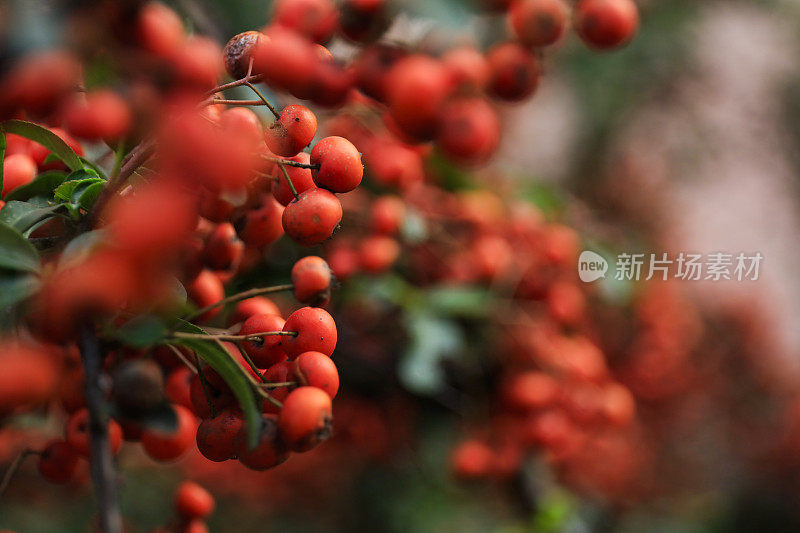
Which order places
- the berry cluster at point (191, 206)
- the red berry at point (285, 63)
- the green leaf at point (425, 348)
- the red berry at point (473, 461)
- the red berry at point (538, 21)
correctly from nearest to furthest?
the berry cluster at point (191, 206) < the red berry at point (285, 63) < the red berry at point (538, 21) < the green leaf at point (425, 348) < the red berry at point (473, 461)

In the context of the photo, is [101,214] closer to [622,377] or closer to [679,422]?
[622,377]

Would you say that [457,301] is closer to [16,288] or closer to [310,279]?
[310,279]

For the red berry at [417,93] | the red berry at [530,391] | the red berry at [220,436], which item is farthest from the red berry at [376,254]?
the red berry at [220,436]

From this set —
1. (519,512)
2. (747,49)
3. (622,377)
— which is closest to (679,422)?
(622,377)

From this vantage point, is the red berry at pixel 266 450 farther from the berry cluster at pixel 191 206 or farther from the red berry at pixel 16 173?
the red berry at pixel 16 173

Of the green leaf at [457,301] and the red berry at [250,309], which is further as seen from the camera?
the green leaf at [457,301]

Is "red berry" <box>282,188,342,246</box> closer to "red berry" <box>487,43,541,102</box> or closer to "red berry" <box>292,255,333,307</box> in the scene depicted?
"red berry" <box>292,255,333,307</box>

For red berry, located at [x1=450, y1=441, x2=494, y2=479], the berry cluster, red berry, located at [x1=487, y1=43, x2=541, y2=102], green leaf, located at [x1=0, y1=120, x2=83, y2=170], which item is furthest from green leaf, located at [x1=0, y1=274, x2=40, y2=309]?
red berry, located at [x1=450, y1=441, x2=494, y2=479]
